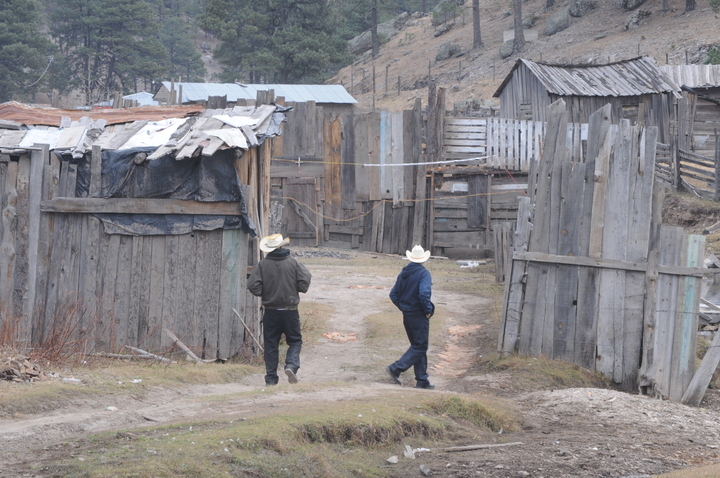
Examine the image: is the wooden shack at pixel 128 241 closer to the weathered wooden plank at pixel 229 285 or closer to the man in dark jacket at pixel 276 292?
the weathered wooden plank at pixel 229 285

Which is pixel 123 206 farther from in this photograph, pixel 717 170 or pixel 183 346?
pixel 717 170

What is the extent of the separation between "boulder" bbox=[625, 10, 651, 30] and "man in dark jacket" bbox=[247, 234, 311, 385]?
1817 inches

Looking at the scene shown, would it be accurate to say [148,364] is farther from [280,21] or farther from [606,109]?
[280,21]

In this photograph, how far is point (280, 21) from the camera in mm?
55375

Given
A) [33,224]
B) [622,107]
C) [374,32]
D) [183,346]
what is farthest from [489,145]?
[374,32]

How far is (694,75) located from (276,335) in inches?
1030

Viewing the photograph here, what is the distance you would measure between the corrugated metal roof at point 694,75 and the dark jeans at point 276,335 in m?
24.6

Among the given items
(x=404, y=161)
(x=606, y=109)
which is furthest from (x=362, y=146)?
(x=606, y=109)

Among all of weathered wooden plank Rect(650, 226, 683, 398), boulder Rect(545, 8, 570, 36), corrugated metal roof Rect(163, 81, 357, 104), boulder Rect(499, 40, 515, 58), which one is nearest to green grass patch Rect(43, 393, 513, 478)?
weathered wooden plank Rect(650, 226, 683, 398)

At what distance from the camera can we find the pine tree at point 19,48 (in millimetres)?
52094

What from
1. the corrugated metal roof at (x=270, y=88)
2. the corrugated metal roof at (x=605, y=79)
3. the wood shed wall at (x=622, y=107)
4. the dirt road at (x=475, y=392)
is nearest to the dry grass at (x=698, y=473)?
the dirt road at (x=475, y=392)

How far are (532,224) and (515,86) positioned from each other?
23.3 metres

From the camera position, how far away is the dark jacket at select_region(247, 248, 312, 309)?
9.09 m

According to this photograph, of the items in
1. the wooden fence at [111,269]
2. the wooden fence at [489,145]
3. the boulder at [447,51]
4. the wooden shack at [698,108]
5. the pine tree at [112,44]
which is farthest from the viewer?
the pine tree at [112,44]
